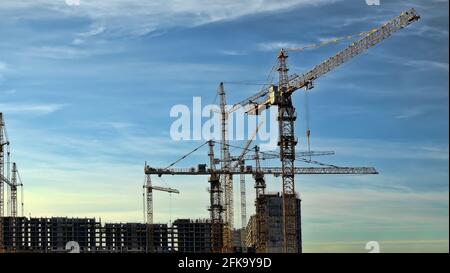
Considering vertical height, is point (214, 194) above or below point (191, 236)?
above

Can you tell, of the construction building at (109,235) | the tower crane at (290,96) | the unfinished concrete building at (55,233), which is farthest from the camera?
the construction building at (109,235)

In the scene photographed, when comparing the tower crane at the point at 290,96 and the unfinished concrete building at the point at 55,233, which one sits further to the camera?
the unfinished concrete building at the point at 55,233

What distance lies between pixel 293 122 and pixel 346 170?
3529cm

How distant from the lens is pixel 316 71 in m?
73.1

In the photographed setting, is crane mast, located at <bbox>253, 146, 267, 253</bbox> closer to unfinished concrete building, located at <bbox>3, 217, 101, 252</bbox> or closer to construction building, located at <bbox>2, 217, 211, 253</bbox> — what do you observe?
construction building, located at <bbox>2, 217, 211, 253</bbox>

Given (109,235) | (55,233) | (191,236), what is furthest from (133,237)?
(55,233)

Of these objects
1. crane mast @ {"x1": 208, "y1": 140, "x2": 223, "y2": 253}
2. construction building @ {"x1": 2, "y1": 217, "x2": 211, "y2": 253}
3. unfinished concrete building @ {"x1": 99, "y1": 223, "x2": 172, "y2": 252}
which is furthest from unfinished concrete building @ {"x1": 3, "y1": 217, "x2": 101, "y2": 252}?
crane mast @ {"x1": 208, "y1": 140, "x2": 223, "y2": 253}

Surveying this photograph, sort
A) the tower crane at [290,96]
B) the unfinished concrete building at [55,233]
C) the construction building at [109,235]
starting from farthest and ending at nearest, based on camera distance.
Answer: the construction building at [109,235], the unfinished concrete building at [55,233], the tower crane at [290,96]

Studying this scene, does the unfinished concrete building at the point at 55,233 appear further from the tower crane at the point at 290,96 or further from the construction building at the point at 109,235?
the tower crane at the point at 290,96

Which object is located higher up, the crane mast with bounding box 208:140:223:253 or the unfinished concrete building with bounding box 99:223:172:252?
the crane mast with bounding box 208:140:223:253

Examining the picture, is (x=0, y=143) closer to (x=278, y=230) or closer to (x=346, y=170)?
(x=346, y=170)

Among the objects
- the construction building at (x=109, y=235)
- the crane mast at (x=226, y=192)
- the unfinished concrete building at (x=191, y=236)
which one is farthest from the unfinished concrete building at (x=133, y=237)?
the crane mast at (x=226, y=192)

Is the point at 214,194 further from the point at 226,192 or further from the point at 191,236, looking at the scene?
the point at 191,236
